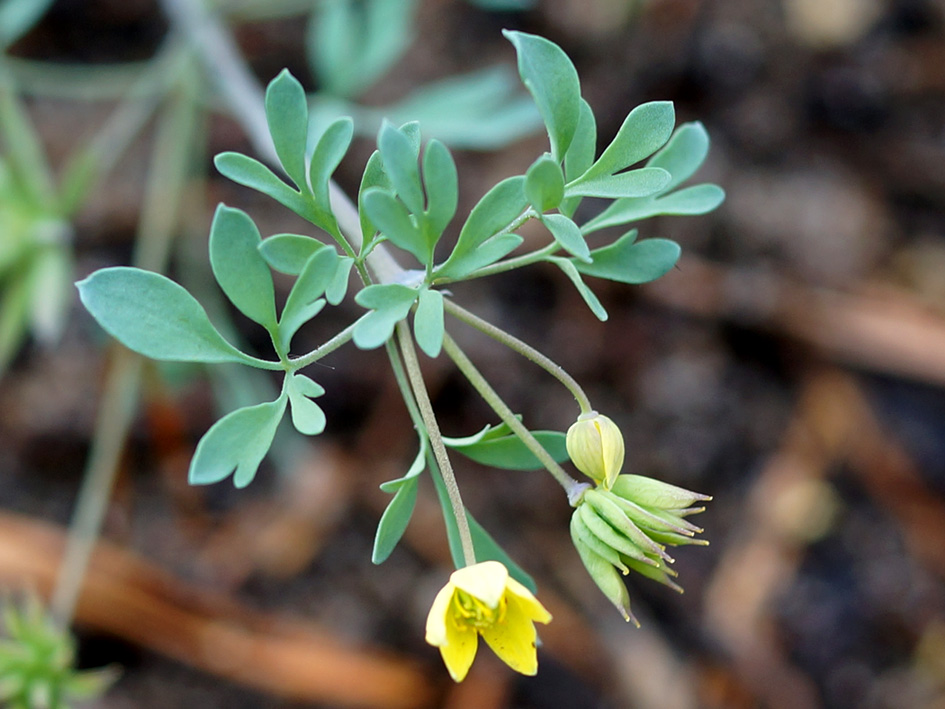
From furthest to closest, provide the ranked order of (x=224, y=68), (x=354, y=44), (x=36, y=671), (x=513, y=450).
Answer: (x=354, y=44)
(x=224, y=68)
(x=36, y=671)
(x=513, y=450)

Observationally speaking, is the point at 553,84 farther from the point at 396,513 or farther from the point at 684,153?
the point at 396,513

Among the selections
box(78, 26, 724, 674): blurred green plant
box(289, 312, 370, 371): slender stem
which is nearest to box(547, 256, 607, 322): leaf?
box(78, 26, 724, 674): blurred green plant

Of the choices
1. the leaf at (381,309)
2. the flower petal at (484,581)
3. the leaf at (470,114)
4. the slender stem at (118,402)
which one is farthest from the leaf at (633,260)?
the slender stem at (118,402)

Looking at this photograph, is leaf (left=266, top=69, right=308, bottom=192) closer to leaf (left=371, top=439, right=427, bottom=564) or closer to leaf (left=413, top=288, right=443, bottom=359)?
leaf (left=413, top=288, right=443, bottom=359)

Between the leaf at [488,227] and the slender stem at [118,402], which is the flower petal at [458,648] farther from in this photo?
the slender stem at [118,402]

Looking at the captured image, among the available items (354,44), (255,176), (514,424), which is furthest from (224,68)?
(514,424)

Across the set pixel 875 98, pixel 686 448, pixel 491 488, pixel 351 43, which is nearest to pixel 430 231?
pixel 351 43

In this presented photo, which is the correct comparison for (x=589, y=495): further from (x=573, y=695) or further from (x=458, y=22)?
(x=458, y=22)
